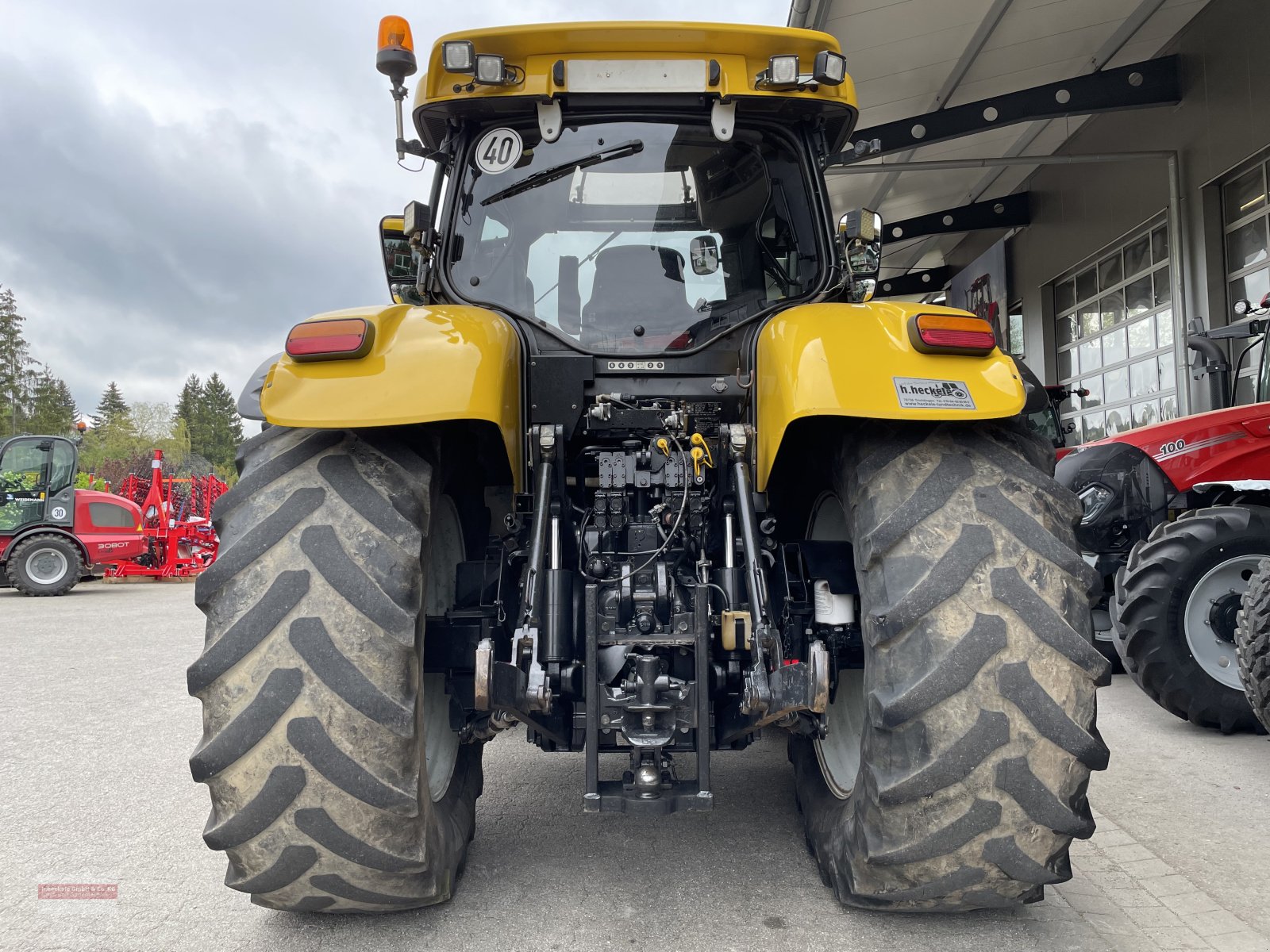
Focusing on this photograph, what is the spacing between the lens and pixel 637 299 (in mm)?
3266

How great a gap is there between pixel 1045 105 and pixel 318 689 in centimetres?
1054

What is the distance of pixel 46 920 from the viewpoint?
2.85 m

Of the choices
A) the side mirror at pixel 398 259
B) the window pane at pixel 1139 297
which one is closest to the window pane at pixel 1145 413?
the window pane at pixel 1139 297

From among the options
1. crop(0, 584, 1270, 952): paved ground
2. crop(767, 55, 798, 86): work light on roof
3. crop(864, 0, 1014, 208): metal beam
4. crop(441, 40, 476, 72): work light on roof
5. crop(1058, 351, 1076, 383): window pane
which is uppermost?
crop(864, 0, 1014, 208): metal beam

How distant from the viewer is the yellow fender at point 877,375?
2.40 metres

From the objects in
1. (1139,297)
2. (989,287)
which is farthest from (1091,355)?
(989,287)

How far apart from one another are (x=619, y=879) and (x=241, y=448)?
1.73m

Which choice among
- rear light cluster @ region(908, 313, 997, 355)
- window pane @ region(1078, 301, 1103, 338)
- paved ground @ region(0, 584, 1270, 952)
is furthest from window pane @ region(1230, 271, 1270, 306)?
rear light cluster @ region(908, 313, 997, 355)

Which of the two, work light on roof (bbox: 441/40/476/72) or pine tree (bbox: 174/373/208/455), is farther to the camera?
pine tree (bbox: 174/373/208/455)

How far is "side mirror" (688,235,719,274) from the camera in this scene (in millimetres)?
3320

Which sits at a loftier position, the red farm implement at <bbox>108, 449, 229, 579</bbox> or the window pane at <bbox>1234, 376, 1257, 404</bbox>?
the window pane at <bbox>1234, 376, 1257, 404</bbox>

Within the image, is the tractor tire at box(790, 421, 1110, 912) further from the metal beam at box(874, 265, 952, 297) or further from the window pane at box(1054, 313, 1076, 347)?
the metal beam at box(874, 265, 952, 297)

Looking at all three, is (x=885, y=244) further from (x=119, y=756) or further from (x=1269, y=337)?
(x=119, y=756)

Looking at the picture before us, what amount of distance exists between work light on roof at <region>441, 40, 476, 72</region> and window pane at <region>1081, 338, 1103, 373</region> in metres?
13.1
